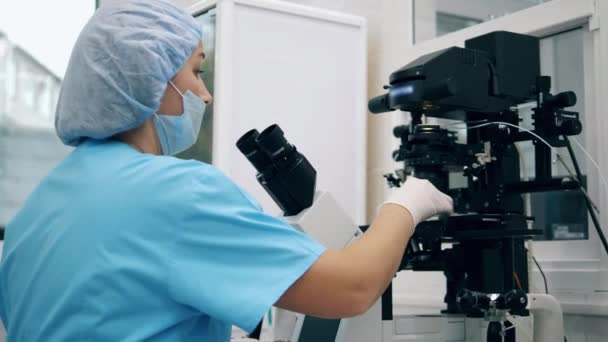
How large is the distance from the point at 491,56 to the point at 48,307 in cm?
94

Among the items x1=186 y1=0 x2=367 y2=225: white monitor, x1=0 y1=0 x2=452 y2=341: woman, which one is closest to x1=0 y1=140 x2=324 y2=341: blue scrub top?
x1=0 y1=0 x2=452 y2=341: woman

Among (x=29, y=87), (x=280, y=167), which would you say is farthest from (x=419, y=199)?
(x=29, y=87)

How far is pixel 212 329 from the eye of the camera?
106 cm

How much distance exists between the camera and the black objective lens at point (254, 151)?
122 cm

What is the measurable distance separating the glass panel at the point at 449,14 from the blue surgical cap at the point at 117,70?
4.37 ft

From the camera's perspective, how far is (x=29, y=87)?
2.79m

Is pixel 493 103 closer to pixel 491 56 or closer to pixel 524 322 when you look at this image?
pixel 491 56

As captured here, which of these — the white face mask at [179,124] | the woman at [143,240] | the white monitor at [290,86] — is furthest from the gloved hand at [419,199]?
the white monitor at [290,86]

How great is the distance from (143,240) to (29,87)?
208 cm

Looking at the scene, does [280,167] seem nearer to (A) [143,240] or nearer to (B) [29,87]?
(A) [143,240]

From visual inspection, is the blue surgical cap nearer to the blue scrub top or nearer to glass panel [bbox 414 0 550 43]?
the blue scrub top

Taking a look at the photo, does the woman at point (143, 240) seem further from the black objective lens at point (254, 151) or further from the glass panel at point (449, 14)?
the glass panel at point (449, 14)

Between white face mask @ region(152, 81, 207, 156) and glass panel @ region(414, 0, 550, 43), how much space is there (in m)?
1.25

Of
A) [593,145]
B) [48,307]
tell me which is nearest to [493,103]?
[593,145]
